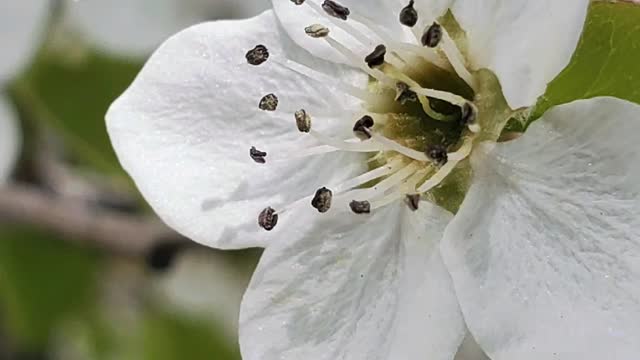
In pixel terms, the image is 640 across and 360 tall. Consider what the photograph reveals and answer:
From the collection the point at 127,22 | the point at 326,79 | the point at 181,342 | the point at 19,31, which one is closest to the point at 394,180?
the point at 326,79

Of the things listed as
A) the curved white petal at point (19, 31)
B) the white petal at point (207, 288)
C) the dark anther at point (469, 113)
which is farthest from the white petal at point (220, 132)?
the white petal at point (207, 288)

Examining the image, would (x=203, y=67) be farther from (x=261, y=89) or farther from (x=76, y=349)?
(x=76, y=349)

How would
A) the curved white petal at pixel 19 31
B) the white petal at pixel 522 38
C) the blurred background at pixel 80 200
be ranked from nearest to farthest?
the white petal at pixel 522 38, the curved white petal at pixel 19 31, the blurred background at pixel 80 200

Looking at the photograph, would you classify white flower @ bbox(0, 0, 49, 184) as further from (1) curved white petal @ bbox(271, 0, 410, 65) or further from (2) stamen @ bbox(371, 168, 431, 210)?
(2) stamen @ bbox(371, 168, 431, 210)

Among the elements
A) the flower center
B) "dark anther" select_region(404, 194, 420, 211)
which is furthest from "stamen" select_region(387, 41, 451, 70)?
"dark anther" select_region(404, 194, 420, 211)

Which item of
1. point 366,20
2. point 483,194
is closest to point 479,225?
point 483,194

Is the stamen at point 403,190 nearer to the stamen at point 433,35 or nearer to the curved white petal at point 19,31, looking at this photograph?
the stamen at point 433,35
